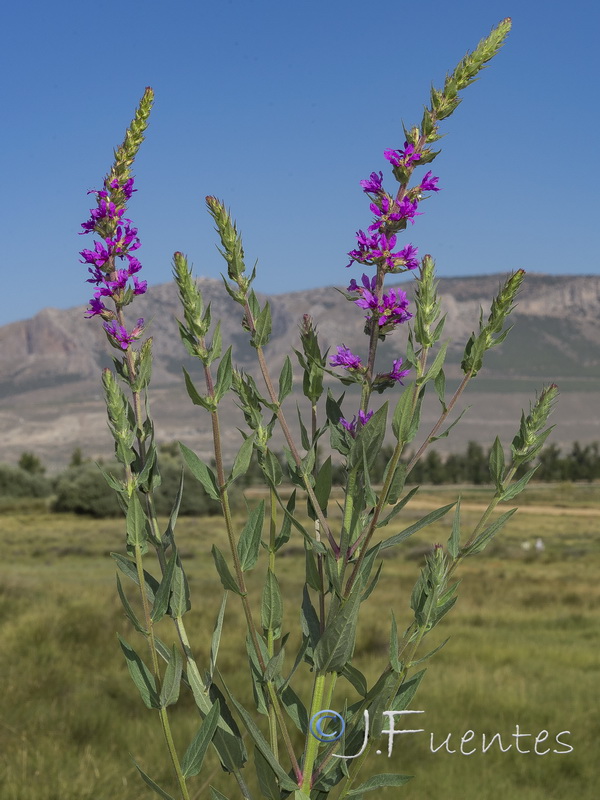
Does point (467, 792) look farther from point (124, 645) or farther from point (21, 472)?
point (21, 472)

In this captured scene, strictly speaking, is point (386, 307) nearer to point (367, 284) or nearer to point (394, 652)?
point (367, 284)

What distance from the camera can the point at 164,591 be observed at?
6.24 feet

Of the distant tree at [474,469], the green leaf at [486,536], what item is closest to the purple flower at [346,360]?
the green leaf at [486,536]

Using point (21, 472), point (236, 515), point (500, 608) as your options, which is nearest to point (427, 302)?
point (500, 608)

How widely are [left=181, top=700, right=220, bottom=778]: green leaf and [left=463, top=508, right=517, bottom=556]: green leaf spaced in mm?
670

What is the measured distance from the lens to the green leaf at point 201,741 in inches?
72.3

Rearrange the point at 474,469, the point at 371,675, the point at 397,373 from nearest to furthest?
1. the point at 397,373
2. the point at 371,675
3. the point at 474,469

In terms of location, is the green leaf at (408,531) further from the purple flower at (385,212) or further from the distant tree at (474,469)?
the distant tree at (474,469)

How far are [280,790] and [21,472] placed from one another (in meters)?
68.7

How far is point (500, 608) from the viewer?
54.0ft

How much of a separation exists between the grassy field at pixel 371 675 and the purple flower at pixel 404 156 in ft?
7.49

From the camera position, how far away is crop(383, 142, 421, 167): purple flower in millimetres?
1863

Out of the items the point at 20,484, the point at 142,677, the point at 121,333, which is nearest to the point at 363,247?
the point at 121,333

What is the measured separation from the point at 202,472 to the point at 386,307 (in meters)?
0.57
